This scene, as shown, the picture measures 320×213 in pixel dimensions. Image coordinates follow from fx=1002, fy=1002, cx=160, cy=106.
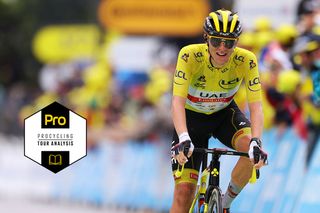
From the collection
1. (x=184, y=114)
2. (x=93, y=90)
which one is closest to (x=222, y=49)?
(x=184, y=114)

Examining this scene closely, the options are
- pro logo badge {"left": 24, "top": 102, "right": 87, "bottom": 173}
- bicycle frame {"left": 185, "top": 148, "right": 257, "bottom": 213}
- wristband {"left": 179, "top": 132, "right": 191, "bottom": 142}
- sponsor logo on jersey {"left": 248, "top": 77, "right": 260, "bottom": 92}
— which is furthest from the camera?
pro logo badge {"left": 24, "top": 102, "right": 87, "bottom": 173}

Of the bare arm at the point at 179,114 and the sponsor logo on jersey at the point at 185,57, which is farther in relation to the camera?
the sponsor logo on jersey at the point at 185,57

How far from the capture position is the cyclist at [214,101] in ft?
28.1

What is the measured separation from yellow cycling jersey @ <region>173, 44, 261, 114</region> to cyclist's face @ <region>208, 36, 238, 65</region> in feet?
0.55

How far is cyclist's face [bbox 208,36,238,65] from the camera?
8.55m

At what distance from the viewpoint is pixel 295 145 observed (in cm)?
1199

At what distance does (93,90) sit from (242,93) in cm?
653

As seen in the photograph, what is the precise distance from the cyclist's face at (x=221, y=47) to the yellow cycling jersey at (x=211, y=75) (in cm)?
17

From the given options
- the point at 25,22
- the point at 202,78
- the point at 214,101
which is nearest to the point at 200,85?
the point at 202,78

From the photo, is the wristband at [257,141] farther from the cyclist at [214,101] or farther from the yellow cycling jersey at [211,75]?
the yellow cycling jersey at [211,75]

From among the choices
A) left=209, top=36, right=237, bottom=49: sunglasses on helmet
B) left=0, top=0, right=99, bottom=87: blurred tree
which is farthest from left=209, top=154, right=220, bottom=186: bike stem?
left=0, top=0, right=99, bottom=87: blurred tree

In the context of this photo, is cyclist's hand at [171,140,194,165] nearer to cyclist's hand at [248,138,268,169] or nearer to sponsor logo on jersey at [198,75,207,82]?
cyclist's hand at [248,138,268,169]

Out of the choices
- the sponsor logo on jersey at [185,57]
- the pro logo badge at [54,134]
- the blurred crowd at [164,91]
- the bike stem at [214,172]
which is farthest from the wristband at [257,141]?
the pro logo badge at [54,134]

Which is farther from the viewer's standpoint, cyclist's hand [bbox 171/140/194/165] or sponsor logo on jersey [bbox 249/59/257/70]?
sponsor logo on jersey [bbox 249/59/257/70]
